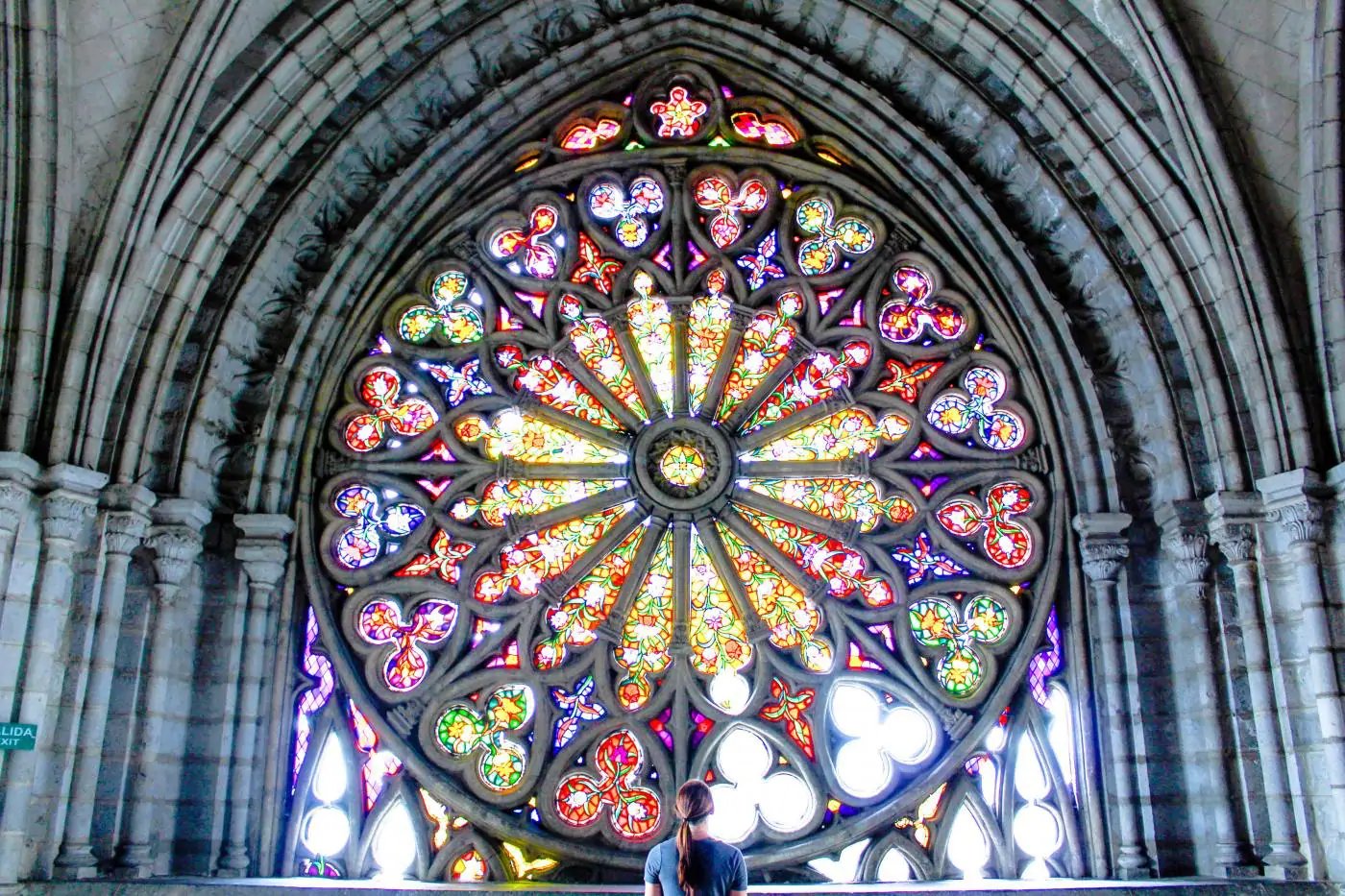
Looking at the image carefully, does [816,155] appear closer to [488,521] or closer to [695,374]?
[695,374]

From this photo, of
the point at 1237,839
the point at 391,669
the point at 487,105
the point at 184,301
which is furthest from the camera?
the point at 487,105

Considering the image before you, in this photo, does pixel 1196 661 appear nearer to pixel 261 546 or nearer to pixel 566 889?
pixel 566 889

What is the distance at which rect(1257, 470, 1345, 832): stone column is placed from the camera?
7.08m

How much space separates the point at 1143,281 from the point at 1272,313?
1.10 m

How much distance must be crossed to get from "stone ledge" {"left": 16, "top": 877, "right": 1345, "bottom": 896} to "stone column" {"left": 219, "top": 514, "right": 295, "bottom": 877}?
26.9 inches

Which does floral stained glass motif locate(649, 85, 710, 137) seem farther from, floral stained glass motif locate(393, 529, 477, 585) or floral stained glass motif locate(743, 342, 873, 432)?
floral stained glass motif locate(393, 529, 477, 585)

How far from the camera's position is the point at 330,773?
872cm

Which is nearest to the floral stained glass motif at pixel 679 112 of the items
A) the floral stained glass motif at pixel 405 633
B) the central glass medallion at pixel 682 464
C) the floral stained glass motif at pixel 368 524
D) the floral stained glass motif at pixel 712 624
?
the central glass medallion at pixel 682 464

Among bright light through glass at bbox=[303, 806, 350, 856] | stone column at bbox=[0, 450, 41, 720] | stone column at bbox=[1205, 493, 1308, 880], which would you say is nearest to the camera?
stone column at bbox=[0, 450, 41, 720]

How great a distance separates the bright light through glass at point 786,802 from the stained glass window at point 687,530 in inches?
0.8

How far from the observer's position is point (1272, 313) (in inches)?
310

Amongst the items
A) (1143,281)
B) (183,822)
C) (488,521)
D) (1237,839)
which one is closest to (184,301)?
(488,521)

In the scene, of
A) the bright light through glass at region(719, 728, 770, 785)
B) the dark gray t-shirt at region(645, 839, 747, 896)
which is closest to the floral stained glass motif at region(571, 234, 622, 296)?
the bright light through glass at region(719, 728, 770, 785)

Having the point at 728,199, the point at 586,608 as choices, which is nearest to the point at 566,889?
the point at 586,608
